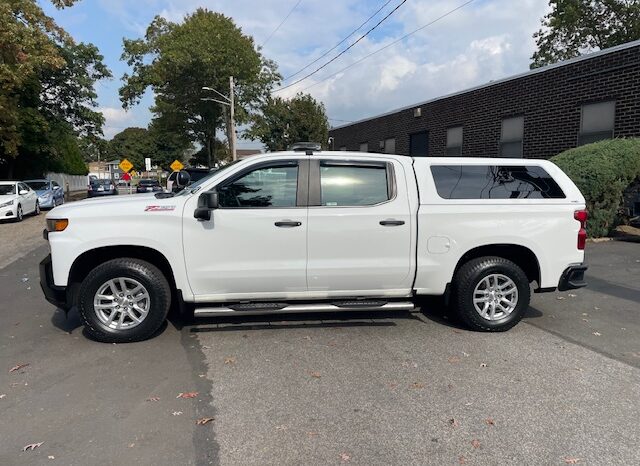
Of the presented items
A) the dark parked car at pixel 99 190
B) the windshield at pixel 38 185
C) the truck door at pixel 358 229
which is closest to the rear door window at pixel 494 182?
the truck door at pixel 358 229

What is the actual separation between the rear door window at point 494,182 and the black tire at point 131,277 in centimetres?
304

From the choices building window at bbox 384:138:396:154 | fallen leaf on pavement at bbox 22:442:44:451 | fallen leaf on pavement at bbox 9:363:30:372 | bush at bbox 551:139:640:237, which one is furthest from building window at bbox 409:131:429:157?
fallen leaf on pavement at bbox 22:442:44:451

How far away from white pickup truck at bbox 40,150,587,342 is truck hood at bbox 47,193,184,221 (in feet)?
0.05

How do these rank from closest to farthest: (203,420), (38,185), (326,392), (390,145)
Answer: (203,420), (326,392), (38,185), (390,145)

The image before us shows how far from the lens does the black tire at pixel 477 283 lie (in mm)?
5344

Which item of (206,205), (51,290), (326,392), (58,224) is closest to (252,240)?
(206,205)

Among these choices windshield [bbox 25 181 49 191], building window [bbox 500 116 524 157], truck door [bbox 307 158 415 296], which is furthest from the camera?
windshield [bbox 25 181 49 191]

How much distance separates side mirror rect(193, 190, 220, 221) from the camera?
191 inches

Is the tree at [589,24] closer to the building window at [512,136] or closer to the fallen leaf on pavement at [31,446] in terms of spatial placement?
the building window at [512,136]

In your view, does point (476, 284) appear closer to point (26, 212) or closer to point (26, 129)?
point (26, 212)

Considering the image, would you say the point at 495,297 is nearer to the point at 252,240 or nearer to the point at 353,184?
the point at 353,184

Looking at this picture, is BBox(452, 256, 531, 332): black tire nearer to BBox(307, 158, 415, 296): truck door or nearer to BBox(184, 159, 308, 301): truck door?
BBox(307, 158, 415, 296): truck door

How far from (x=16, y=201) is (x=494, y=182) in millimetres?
17431

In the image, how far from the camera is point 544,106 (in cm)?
1497
